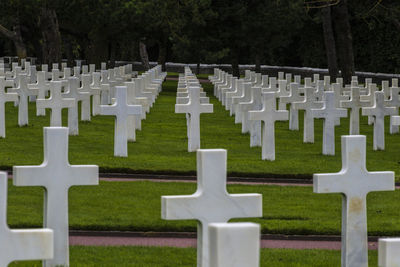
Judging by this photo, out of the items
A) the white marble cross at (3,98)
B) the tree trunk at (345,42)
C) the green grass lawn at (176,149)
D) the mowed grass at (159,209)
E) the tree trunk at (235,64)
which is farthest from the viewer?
the tree trunk at (235,64)

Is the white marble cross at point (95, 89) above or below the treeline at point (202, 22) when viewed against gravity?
below

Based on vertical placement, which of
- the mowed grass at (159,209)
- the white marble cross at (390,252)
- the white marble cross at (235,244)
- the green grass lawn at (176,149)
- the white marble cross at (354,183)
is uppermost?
the white marble cross at (235,244)

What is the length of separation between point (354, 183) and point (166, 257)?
6.95ft

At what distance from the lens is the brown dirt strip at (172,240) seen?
11148 millimetres

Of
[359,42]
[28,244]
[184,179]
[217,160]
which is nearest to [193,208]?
[217,160]

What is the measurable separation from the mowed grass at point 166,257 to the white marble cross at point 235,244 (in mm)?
4814

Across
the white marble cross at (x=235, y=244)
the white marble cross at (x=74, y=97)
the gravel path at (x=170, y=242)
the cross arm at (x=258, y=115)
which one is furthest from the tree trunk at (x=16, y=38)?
the white marble cross at (x=235, y=244)

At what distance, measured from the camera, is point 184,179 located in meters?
16.3

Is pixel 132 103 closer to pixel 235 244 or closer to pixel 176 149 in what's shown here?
pixel 176 149

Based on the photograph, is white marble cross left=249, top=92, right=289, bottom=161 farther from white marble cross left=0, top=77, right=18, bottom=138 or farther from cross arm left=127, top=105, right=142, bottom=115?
white marble cross left=0, top=77, right=18, bottom=138

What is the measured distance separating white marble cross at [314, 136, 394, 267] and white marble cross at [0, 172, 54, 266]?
128 inches

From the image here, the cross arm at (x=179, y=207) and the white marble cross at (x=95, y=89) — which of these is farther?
the white marble cross at (x=95, y=89)

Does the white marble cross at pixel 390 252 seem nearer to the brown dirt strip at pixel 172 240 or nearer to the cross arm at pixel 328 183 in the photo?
the cross arm at pixel 328 183

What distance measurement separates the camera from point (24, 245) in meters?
5.88
